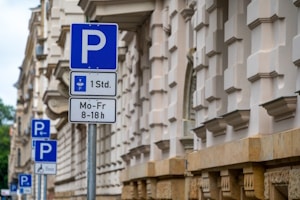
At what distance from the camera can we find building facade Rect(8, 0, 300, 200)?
1231 cm

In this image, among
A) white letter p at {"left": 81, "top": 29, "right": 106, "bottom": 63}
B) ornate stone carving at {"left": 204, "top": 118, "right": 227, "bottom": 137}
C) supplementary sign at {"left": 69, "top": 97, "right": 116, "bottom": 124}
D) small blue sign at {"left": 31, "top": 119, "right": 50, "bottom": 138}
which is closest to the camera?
supplementary sign at {"left": 69, "top": 97, "right": 116, "bottom": 124}

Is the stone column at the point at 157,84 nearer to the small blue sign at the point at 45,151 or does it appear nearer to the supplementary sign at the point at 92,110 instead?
the small blue sign at the point at 45,151

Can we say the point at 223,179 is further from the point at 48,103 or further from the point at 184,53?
the point at 48,103

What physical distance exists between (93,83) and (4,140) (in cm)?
13222

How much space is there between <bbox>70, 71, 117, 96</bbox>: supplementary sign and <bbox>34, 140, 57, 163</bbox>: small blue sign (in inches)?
408

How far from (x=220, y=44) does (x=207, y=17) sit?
39.3 inches

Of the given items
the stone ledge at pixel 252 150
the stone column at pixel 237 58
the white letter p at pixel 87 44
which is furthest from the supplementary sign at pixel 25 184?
the white letter p at pixel 87 44

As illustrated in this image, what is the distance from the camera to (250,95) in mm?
13750

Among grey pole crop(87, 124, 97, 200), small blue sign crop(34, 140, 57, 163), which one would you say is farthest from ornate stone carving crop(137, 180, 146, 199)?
grey pole crop(87, 124, 97, 200)

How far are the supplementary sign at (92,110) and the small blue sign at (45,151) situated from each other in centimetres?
1041

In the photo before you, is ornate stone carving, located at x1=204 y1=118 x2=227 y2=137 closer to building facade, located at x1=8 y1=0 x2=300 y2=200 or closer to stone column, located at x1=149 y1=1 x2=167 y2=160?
building facade, located at x1=8 y1=0 x2=300 y2=200

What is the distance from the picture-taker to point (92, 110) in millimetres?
12070

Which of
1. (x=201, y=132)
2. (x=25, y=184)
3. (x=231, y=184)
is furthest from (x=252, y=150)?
(x=25, y=184)

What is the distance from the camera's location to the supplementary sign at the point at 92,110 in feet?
39.4
